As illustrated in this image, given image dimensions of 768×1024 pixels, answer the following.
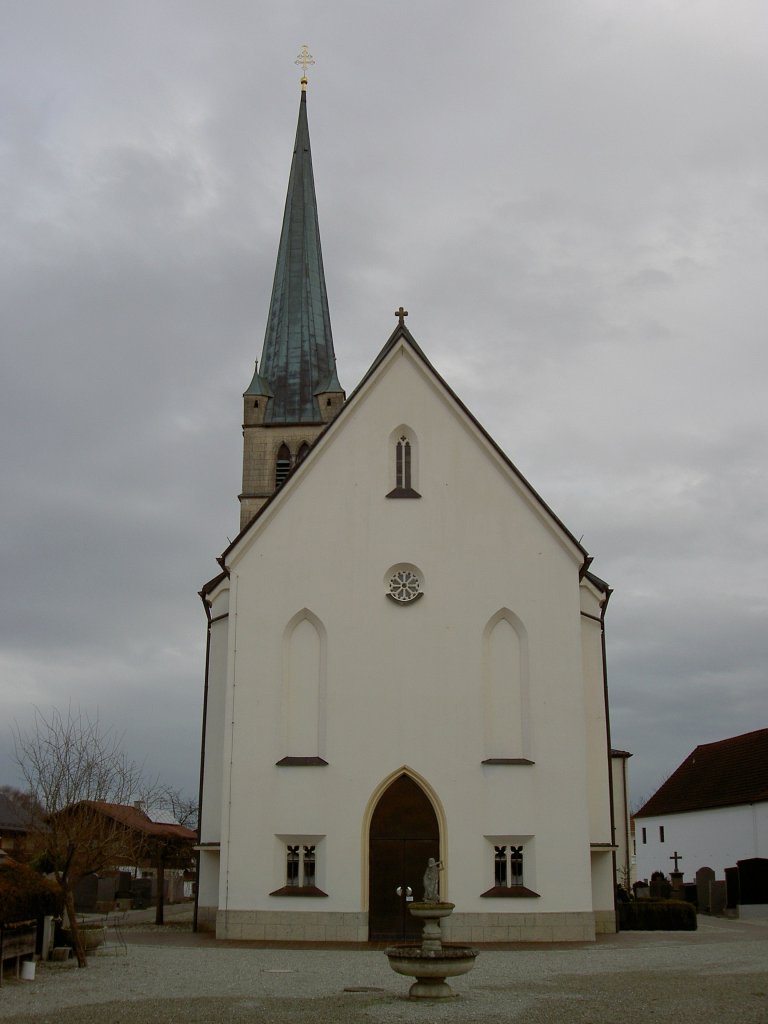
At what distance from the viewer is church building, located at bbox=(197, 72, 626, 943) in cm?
2580

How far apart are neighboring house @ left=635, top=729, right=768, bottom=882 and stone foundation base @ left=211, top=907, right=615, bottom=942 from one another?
21.9 meters

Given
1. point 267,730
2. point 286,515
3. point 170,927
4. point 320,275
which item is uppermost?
point 320,275

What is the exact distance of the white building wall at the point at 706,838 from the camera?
45.4 meters

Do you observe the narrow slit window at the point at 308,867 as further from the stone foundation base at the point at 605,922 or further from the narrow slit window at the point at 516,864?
the stone foundation base at the point at 605,922

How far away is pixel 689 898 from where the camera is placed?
41.6 m

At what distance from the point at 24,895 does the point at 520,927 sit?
1198 centimetres

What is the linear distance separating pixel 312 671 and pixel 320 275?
3692cm

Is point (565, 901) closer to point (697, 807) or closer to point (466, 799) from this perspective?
point (466, 799)

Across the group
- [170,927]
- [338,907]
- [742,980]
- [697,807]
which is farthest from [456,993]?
[697,807]

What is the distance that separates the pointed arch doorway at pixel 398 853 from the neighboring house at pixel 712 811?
23.6 metres

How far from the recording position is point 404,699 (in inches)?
1057

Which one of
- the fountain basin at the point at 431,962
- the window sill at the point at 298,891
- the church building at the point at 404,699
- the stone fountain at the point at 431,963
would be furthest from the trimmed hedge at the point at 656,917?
the fountain basin at the point at 431,962

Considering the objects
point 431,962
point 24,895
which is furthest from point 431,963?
point 24,895

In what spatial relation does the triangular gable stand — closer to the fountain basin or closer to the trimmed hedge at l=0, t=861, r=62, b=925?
the trimmed hedge at l=0, t=861, r=62, b=925
